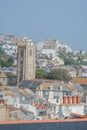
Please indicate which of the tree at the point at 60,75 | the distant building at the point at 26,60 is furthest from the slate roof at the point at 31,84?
the tree at the point at 60,75

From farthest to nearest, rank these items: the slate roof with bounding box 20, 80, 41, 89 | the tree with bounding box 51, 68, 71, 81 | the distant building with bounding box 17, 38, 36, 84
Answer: the tree with bounding box 51, 68, 71, 81 < the distant building with bounding box 17, 38, 36, 84 < the slate roof with bounding box 20, 80, 41, 89

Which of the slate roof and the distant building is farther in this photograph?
the distant building

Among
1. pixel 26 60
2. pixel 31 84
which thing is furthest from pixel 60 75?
pixel 31 84

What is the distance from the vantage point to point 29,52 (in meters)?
39.2

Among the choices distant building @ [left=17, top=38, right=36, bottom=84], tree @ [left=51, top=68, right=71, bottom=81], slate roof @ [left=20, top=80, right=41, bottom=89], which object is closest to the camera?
slate roof @ [left=20, top=80, right=41, bottom=89]

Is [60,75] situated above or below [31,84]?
above

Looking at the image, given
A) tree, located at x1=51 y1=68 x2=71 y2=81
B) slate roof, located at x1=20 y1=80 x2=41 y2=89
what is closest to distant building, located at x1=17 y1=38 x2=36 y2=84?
tree, located at x1=51 y1=68 x2=71 y2=81

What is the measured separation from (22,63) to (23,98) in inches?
580

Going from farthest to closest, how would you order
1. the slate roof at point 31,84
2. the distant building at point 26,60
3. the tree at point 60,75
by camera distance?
the tree at point 60,75 → the distant building at point 26,60 → the slate roof at point 31,84

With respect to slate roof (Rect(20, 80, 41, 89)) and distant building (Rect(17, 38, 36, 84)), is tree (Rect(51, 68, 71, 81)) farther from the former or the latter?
slate roof (Rect(20, 80, 41, 89))

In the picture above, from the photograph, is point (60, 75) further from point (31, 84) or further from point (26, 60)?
point (31, 84)

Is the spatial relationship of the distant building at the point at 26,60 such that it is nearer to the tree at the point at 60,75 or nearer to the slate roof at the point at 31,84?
the tree at the point at 60,75

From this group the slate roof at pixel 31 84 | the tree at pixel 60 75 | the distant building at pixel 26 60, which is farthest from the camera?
the tree at pixel 60 75

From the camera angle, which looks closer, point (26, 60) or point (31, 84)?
point (31, 84)
